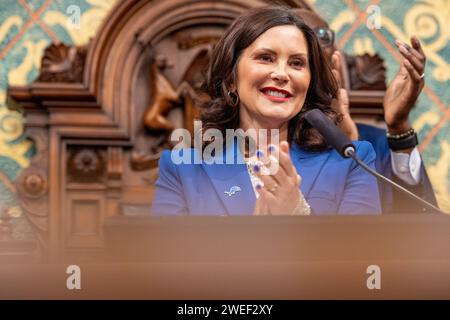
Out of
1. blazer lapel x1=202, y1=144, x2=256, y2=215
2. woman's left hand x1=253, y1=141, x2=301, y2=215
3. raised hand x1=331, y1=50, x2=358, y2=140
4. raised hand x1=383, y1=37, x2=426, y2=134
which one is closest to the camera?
woman's left hand x1=253, y1=141, x2=301, y2=215

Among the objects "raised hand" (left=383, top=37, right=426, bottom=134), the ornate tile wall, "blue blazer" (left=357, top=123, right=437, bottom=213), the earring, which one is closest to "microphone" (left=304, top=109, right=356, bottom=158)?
the earring

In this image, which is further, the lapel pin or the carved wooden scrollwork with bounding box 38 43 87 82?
the carved wooden scrollwork with bounding box 38 43 87 82

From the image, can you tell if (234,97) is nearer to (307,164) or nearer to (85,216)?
(307,164)

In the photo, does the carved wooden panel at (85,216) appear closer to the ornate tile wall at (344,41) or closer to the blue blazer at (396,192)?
the ornate tile wall at (344,41)

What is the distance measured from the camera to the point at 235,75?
140cm

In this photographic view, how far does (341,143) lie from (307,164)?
19cm

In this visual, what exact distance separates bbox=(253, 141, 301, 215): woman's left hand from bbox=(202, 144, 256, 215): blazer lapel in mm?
79

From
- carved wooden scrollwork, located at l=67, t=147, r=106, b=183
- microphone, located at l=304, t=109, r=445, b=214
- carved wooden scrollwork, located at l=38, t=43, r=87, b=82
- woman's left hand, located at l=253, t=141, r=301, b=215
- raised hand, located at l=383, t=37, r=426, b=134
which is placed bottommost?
woman's left hand, located at l=253, t=141, r=301, b=215

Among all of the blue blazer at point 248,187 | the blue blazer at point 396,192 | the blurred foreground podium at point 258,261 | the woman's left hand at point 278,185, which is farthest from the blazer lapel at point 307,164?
the blue blazer at point 396,192

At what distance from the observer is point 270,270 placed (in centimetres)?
96

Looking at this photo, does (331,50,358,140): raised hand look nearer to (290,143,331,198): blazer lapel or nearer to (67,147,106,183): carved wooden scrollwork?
(290,143,331,198): blazer lapel

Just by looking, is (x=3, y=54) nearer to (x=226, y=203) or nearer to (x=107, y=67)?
(x=107, y=67)

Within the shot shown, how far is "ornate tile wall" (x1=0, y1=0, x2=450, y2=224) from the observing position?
7.77 feet

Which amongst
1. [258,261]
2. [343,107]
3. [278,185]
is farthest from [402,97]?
[258,261]
